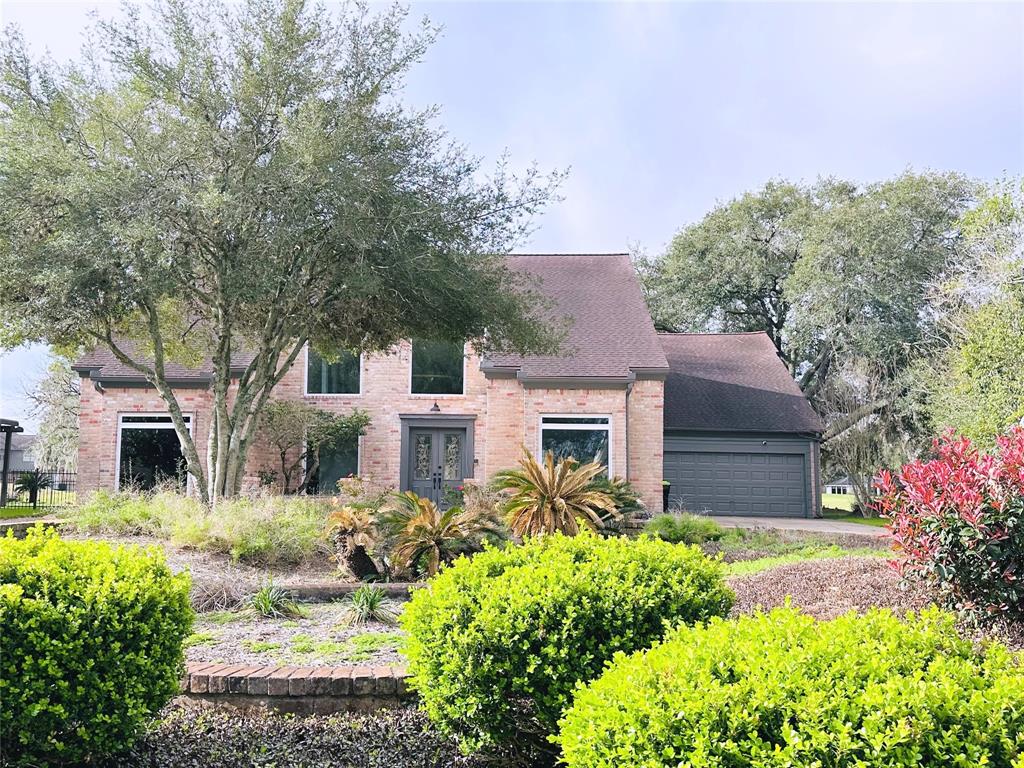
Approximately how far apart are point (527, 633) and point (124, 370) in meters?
17.6

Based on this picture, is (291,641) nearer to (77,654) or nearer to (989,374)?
(77,654)

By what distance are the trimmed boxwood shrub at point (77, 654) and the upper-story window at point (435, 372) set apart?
16.1 meters

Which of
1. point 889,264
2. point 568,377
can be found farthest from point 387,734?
point 889,264

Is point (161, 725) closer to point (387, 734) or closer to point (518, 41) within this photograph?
point (387, 734)

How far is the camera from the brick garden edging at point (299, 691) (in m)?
4.45

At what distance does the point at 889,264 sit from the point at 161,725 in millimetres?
26574

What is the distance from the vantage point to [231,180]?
11758 mm

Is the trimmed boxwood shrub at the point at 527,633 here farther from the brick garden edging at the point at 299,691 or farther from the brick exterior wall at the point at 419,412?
the brick exterior wall at the point at 419,412

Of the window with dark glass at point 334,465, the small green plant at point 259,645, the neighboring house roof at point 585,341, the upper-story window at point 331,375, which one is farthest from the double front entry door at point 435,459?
the small green plant at point 259,645

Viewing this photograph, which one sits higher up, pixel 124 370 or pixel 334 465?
pixel 124 370

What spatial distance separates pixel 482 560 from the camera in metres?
4.10

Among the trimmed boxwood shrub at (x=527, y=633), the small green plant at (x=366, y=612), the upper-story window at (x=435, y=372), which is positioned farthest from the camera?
the upper-story window at (x=435, y=372)

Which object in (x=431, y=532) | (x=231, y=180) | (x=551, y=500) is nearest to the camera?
(x=431, y=532)

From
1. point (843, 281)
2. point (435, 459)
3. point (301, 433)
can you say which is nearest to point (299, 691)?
point (301, 433)
